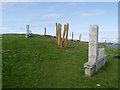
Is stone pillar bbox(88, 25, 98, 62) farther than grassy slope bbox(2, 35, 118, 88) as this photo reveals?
Yes

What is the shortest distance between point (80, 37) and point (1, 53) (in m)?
38.2

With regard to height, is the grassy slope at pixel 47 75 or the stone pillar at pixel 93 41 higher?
the stone pillar at pixel 93 41

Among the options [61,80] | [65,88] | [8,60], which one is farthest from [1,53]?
[65,88]

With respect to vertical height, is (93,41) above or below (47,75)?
above

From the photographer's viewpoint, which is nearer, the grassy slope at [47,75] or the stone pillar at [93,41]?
the grassy slope at [47,75]

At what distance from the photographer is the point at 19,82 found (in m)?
10.4

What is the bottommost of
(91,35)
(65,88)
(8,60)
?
(65,88)

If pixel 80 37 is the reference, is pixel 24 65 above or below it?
below

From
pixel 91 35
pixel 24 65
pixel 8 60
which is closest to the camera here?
pixel 91 35

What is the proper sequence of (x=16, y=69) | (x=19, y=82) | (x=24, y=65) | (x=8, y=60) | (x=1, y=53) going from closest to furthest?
(x=19, y=82) → (x=16, y=69) → (x=24, y=65) → (x=8, y=60) → (x=1, y=53)

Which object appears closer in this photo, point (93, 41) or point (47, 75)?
point (47, 75)

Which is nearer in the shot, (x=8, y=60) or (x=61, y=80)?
(x=61, y=80)

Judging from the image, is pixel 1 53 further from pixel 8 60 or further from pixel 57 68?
pixel 57 68

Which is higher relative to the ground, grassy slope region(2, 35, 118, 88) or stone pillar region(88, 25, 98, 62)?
stone pillar region(88, 25, 98, 62)
